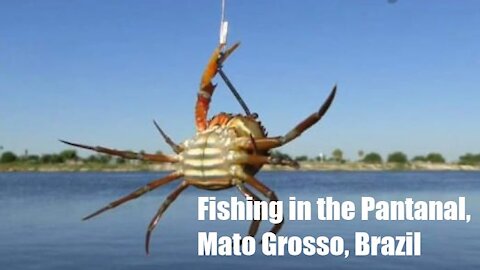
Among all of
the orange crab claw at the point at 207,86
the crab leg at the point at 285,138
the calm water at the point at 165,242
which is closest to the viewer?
the crab leg at the point at 285,138

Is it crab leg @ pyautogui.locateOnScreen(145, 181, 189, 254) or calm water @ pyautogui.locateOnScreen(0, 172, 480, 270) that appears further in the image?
calm water @ pyautogui.locateOnScreen(0, 172, 480, 270)

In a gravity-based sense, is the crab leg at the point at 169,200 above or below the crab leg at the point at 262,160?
below

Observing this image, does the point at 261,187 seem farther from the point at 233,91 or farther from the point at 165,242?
the point at 165,242

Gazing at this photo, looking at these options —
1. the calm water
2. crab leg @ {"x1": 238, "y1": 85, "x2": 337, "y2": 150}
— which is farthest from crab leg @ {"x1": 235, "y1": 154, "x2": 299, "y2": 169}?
the calm water

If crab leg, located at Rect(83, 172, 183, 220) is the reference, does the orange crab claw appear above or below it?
above

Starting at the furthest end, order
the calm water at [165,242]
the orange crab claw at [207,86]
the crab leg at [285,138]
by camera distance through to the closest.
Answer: the calm water at [165,242] → the orange crab claw at [207,86] → the crab leg at [285,138]

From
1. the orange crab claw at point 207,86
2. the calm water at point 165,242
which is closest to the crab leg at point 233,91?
the orange crab claw at point 207,86

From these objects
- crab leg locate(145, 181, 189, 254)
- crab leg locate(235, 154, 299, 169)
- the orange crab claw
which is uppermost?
the orange crab claw

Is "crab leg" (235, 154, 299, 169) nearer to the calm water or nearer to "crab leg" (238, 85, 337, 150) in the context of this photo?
"crab leg" (238, 85, 337, 150)

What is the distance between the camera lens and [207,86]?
4.71 m

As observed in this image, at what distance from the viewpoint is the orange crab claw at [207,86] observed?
182 inches

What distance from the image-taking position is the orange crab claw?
4621mm

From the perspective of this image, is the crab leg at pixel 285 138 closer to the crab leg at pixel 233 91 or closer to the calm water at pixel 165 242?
the crab leg at pixel 233 91

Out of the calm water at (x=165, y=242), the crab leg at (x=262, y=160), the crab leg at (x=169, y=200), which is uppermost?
the crab leg at (x=262, y=160)
